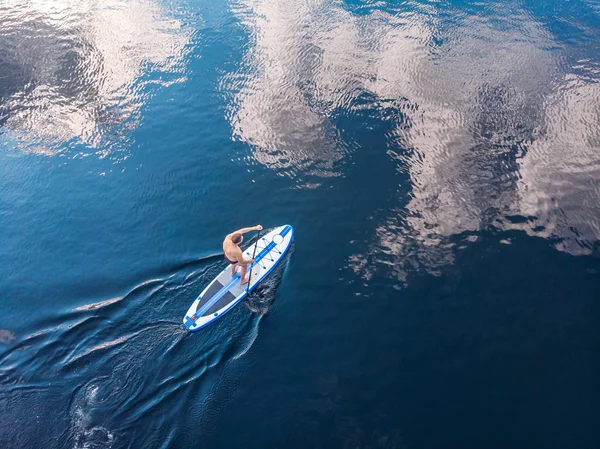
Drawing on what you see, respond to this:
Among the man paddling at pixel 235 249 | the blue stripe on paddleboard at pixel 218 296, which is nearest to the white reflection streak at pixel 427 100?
the man paddling at pixel 235 249

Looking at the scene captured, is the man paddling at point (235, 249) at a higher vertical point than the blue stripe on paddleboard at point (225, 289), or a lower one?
higher

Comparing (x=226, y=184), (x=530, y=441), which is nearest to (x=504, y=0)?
(x=226, y=184)

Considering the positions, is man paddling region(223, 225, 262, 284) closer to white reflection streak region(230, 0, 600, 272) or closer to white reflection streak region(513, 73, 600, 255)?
white reflection streak region(230, 0, 600, 272)

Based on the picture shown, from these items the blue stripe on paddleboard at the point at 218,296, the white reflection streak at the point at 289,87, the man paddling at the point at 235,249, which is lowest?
the blue stripe on paddleboard at the point at 218,296

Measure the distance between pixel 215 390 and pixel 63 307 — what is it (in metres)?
6.19

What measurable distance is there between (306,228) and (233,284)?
3.88m

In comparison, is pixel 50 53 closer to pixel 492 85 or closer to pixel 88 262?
pixel 88 262

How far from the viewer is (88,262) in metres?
15.7

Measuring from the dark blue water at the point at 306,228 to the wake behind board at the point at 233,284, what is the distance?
410 mm

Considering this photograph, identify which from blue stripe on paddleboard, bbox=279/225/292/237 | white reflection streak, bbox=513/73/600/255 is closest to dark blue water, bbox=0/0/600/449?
white reflection streak, bbox=513/73/600/255

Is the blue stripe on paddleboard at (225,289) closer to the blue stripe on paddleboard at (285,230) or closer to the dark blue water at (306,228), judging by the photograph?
the blue stripe on paddleboard at (285,230)

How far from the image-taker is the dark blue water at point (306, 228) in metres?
12.3

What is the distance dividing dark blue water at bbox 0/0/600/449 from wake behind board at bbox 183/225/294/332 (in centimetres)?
41

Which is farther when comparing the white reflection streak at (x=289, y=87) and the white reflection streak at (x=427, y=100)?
the white reflection streak at (x=289, y=87)
